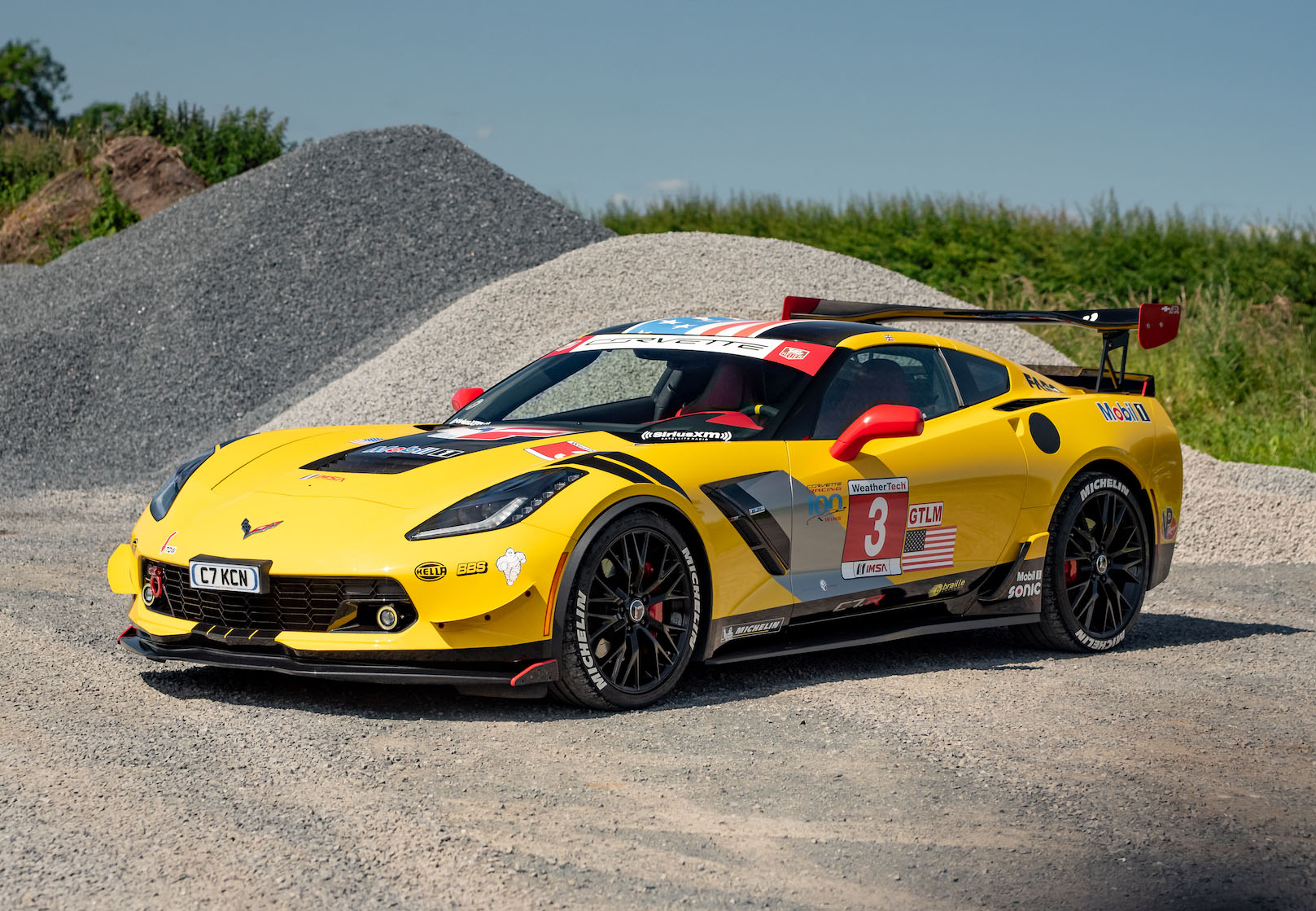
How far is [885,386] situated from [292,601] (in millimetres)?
2854

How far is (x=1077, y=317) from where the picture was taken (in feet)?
24.7

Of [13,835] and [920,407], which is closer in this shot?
[13,835]

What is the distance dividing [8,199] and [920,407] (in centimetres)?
3002

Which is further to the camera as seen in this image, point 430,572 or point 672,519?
point 672,519

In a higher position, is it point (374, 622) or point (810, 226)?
point (810, 226)

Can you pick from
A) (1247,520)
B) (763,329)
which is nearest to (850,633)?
(763,329)

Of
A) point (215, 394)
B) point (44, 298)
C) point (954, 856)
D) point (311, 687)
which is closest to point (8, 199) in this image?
point (44, 298)

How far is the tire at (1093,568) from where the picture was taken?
6.86m

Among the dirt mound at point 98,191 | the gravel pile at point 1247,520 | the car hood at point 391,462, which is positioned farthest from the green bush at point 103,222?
the car hood at point 391,462

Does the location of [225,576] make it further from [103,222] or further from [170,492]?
[103,222]

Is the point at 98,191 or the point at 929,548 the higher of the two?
the point at 98,191

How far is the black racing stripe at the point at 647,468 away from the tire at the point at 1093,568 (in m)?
2.36

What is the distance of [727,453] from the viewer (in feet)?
18.4

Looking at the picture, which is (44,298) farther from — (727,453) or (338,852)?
(338,852)
